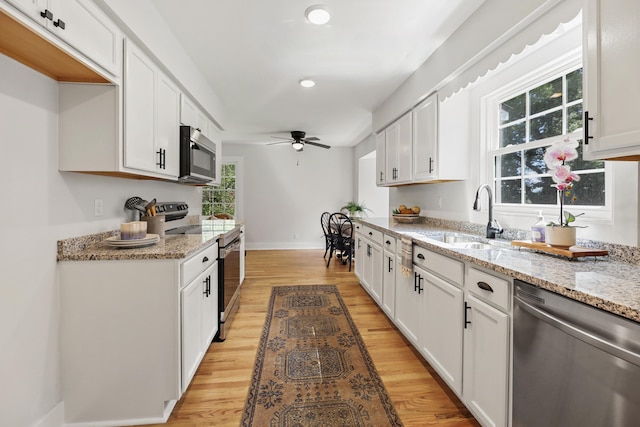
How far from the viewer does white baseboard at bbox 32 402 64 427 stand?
57.9 inches

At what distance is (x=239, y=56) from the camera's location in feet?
9.14

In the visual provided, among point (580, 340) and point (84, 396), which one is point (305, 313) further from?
point (580, 340)

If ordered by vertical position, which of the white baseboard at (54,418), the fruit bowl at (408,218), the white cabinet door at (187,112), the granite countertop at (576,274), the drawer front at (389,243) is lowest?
the white baseboard at (54,418)

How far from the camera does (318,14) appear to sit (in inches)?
82.7

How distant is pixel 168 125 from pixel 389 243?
2.17m

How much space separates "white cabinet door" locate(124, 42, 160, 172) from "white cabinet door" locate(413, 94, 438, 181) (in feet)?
7.58

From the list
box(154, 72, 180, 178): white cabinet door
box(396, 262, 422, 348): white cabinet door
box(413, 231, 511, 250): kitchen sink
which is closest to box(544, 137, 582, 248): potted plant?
→ box(413, 231, 511, 250): kitchen sink

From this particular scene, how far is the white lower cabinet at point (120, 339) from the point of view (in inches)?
62.8

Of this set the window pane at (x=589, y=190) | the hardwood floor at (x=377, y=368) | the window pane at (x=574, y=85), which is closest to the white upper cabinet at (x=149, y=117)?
the hardwood floor at (x=377, y=368)

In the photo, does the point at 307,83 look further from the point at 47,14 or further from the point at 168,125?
the point at 47,14

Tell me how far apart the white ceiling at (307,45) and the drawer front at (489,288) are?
177 centimetres

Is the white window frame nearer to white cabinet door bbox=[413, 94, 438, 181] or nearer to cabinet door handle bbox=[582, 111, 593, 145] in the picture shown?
white cabinet door bbox=[413, 94, 438, 181]

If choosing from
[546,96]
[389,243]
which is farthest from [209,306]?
[546,96]

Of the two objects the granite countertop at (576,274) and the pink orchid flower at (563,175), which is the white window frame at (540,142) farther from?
the granite countertop at (576,274)
